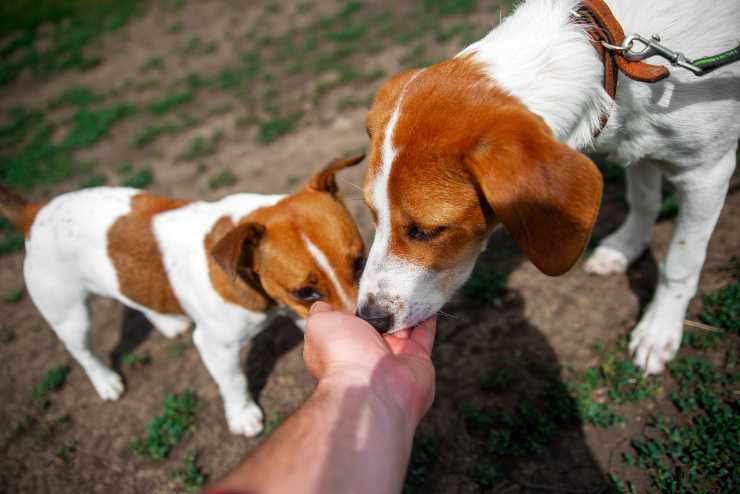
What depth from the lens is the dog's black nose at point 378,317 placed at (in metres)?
2.59

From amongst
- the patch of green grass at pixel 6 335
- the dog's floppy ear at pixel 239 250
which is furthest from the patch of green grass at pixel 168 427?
the patch of green grass at pixel 6 335

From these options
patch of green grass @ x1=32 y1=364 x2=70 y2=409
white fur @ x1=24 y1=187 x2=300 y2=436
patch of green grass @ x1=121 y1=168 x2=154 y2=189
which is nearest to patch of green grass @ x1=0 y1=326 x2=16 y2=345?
patch of green grass @ x1=32 y1=364 x2=70 y2=409

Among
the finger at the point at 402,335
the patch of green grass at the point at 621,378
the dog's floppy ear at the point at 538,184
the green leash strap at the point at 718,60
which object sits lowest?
the patch of green grass at the point at 621,378

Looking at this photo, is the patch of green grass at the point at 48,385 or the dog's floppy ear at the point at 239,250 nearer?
the dog's floppy ear at the point at 239,250

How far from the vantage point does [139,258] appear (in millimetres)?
3662

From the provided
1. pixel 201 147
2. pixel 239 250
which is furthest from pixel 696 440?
pixel 201 147

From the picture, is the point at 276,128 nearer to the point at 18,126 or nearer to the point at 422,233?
the point at 422,233

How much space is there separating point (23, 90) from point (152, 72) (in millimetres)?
3699

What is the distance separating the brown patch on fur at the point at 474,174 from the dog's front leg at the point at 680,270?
55.5 inches

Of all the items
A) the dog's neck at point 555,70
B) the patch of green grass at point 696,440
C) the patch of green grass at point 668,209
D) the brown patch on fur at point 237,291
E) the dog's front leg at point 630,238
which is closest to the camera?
the dog's neck at point 555,70

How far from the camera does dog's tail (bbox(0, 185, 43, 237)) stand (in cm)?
396

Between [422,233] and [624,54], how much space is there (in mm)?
1367

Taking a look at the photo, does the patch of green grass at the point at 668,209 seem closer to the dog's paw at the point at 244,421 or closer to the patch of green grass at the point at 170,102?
the dog's paw at the point at 244,421

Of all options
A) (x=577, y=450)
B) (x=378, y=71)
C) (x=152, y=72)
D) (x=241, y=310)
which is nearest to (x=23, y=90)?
(x=152, y=72)
